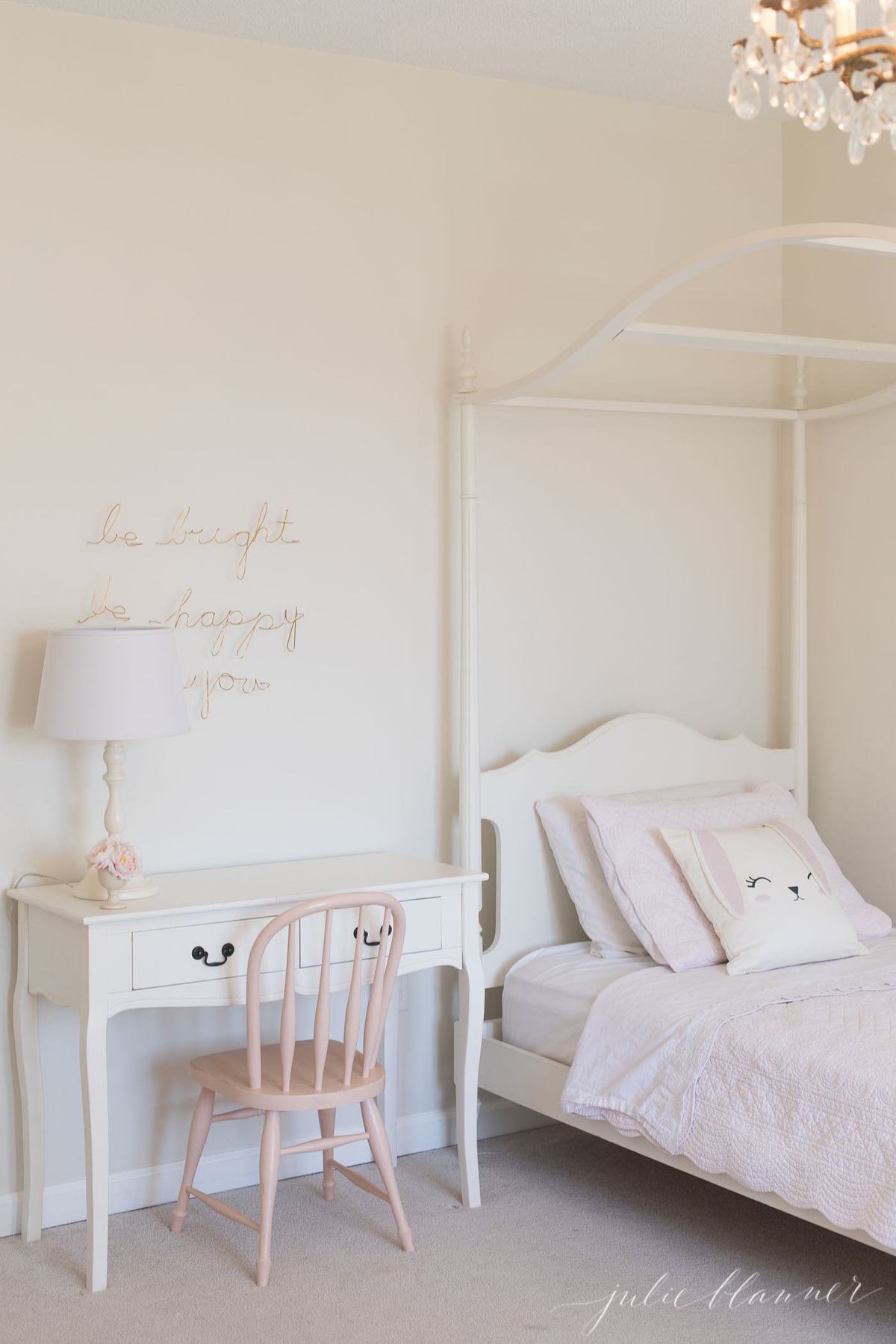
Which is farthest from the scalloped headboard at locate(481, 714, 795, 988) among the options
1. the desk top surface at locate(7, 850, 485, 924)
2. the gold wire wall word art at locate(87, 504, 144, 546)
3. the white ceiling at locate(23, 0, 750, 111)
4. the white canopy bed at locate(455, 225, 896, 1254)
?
the white ceiling at locate(23, 0, 750, 111)

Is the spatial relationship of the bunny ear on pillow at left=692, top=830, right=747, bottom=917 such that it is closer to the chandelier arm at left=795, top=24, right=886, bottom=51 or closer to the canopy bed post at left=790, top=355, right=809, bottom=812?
the canopy bed post at left=790, top=355, right=809, bottom=812

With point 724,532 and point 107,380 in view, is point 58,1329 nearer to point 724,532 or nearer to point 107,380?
point 107,380

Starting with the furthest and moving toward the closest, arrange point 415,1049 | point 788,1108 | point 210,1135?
point 415,1049, point 210,1135, point 788,1108

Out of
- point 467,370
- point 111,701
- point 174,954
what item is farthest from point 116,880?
point 467,370

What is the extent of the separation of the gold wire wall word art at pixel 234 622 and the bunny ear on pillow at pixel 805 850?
1274 millimetres

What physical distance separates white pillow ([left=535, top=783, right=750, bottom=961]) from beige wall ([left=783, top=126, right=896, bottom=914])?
0.64m

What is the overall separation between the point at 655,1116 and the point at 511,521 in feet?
5.18

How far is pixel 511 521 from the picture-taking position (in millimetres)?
3717

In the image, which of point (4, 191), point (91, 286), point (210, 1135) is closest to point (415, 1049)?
point (210, 1135)

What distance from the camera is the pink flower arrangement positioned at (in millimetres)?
2811

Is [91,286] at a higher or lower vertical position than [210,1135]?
higher

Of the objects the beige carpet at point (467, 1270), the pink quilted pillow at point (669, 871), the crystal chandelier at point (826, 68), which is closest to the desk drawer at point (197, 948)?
the beige carpet at point (467, 1270)

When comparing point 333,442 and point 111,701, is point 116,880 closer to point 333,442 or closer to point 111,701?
point 111,701

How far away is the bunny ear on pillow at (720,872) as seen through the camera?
3.24 metres
